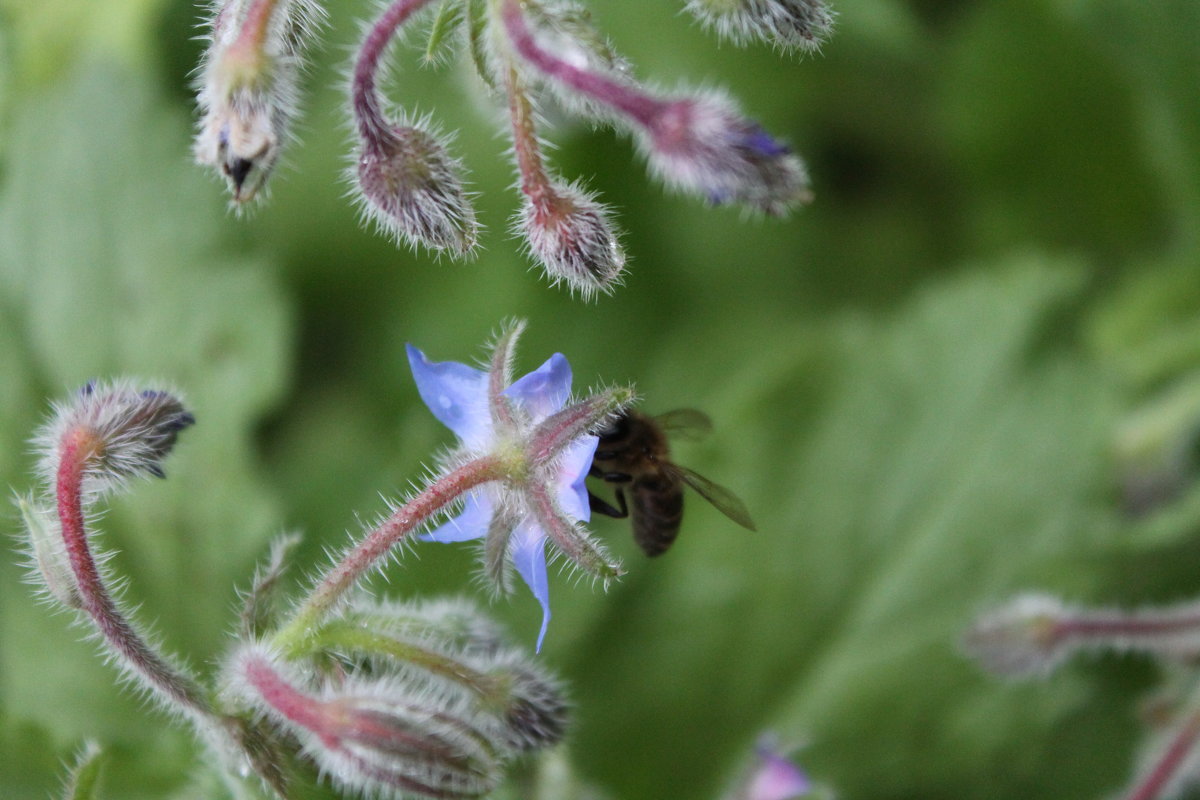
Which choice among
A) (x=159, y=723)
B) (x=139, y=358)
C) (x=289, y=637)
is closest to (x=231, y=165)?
(x=289, y=637)

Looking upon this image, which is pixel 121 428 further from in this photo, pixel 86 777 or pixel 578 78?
pixel 578 78

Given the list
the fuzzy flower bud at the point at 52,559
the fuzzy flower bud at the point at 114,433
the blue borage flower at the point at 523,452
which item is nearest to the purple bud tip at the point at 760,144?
the blue borage flower at the point at 523,452

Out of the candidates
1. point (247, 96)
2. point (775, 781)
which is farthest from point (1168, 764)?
point (247, 96)

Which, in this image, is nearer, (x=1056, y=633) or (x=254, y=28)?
(x=254, y=28)

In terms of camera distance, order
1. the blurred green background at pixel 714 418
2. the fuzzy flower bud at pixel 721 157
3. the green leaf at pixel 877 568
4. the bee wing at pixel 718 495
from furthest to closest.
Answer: the green leaf at pixel 877 568 → the blurred green background at pixel 714 418 → the bee wing at pixel 718 495 → the fuzzy flower bud at pixel 721 157

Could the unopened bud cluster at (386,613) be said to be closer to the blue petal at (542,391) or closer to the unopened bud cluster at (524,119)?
the blue petal at (542,391)

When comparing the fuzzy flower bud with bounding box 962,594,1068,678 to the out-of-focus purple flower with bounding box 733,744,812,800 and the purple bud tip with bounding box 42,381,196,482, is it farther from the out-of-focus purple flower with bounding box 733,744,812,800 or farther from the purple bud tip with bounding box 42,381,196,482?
the purple bud tip with bounding box 42,381,196,482

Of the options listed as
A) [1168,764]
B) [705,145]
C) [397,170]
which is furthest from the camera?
[1168,764]
